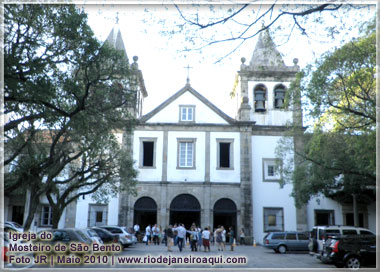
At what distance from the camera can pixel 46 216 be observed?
32938mm

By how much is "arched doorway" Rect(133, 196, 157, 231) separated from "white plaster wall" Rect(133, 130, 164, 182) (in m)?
1.67

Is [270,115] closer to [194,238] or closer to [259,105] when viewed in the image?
[259,105]

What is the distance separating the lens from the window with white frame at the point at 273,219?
32.1 m

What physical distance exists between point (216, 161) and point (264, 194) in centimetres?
456

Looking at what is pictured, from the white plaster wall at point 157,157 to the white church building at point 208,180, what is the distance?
79 mm

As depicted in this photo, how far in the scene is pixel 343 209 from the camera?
32500mm

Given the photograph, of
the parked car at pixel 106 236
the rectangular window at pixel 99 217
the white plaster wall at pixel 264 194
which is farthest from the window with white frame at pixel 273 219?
the parked car at pixel 106 236

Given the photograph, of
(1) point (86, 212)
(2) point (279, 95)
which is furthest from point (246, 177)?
(1) point (86, 212)

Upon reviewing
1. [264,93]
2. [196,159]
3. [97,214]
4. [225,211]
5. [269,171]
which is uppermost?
[264,93]

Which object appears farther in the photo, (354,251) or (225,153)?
(225,153)

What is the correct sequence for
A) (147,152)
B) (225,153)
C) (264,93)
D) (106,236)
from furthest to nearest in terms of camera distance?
(264,93)
(147,152)
(225,153)
(106,236)

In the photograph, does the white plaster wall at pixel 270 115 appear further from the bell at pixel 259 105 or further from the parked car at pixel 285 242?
the parked car at pixel 285 242

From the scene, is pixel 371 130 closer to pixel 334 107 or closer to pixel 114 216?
pixel 334 107

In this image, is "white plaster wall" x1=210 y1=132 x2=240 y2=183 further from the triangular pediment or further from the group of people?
the group of people
